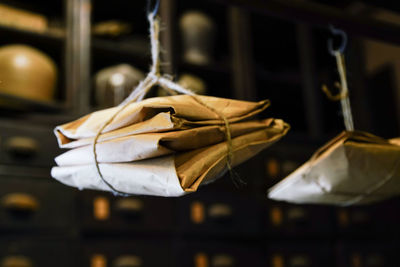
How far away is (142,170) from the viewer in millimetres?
681

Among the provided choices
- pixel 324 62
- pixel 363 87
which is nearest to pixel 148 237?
pixel 363 87

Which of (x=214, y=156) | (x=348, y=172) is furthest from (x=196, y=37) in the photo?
(x=214, y=156)

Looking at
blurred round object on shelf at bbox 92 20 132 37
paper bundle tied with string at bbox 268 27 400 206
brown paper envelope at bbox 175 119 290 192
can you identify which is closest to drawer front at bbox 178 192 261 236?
blurred round object on shelf at bbox 92 20 132 37

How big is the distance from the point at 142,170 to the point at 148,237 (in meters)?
1.18

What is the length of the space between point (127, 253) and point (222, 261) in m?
0.38

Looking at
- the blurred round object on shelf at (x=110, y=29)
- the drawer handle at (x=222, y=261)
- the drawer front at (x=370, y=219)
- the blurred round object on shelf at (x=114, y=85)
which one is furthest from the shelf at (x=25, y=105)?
the drawer front at (x=370, y=219)

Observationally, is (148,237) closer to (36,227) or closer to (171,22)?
(36,227)

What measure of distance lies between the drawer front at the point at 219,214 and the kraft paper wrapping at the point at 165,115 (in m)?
1.15

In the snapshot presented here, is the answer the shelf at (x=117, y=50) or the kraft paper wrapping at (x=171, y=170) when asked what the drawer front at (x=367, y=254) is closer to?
the shelf at (x=117, y=50)

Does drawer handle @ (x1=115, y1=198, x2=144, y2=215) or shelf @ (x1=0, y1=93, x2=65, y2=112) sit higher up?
shelf @ (x1=0, y1=93, x2=65, y2=112)

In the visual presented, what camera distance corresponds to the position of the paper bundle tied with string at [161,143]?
0.67 m

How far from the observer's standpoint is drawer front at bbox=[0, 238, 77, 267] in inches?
59.9

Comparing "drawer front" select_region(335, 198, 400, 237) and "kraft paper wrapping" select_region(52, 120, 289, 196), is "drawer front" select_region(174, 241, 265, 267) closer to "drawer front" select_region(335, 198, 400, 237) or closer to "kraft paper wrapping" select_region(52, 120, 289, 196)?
"drawer front" select_region(335, 198, 400, 237)

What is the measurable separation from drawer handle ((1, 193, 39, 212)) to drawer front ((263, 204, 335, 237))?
0.95m
